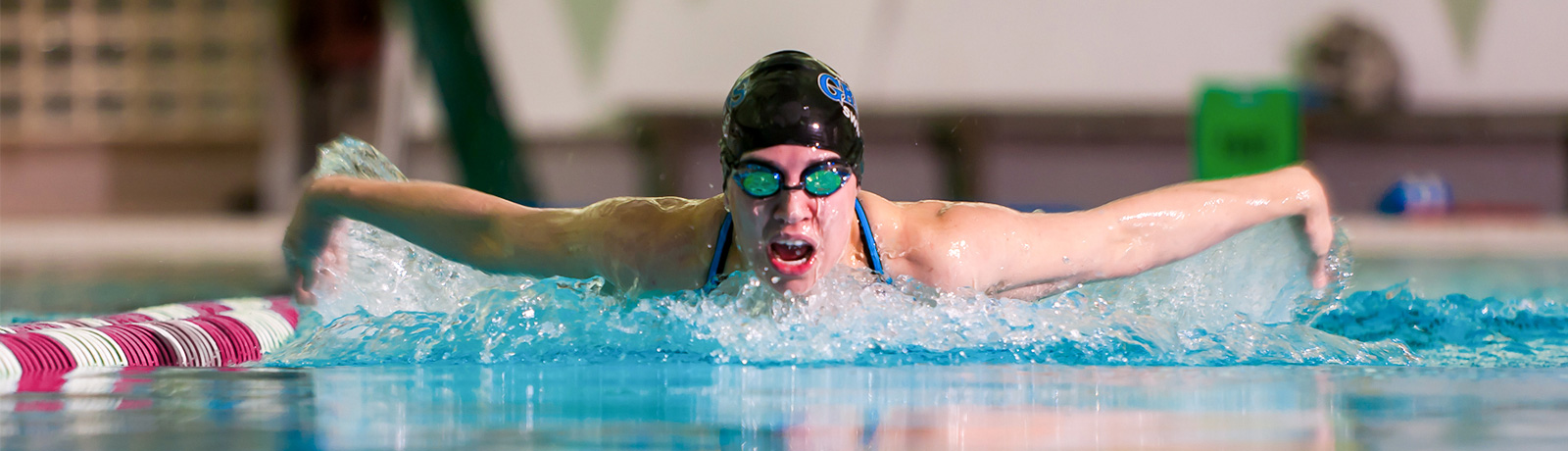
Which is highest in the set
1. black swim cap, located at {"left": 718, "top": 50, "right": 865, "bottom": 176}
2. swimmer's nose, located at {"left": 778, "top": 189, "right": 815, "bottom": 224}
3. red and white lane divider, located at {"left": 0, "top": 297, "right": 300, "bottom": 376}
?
black swim cap, located at {"left": 718, "top": 50, "right": 865, "bottom": 176}

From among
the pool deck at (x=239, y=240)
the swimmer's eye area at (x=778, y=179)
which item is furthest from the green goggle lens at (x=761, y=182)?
the pool deck at (x=239, y=240)

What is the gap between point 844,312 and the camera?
7.54ft

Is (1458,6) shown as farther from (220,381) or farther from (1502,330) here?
(220,381)

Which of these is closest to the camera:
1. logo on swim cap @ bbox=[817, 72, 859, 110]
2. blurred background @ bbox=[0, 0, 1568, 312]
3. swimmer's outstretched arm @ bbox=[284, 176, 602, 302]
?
logo on swim cap @ bbox=[817, 72, 859, 110]

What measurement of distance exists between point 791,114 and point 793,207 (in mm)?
179

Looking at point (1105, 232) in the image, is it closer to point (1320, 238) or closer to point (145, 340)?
point (1320, 238)

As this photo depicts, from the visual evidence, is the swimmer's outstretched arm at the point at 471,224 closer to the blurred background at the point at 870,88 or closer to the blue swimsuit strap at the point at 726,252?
the blue swimsuit strap at the point at 726,252

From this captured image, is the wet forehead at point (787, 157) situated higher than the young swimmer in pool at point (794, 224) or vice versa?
the wet forehead at point (787, 157)

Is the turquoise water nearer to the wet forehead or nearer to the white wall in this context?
the wet forehead

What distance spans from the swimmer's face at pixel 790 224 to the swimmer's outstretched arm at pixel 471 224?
42 centimetres

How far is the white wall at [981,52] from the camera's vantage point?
10.5m

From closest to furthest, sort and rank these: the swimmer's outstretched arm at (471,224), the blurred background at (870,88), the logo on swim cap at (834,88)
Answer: the logo on swim cap at (834,88)
the swimmer's outstretched arm at (471,224)
the blurred background at (870,88)

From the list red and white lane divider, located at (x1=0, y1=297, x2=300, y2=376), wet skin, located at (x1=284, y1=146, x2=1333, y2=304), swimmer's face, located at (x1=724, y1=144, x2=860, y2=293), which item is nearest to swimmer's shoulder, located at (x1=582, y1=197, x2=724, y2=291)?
wet skin, located at (x1=284, y1=146, x2=1333, y2=304)

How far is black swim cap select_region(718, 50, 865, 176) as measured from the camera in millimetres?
2180
